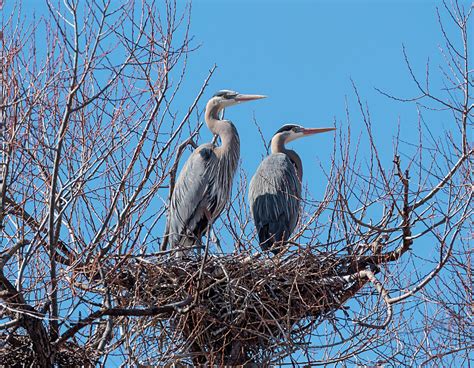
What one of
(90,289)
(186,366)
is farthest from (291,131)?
(90,289)

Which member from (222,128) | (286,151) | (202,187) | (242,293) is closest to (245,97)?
(222,128)

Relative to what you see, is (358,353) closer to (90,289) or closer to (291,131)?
(90,289)

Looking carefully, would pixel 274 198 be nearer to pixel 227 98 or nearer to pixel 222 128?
pixel 222 128

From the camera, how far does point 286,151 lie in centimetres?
800

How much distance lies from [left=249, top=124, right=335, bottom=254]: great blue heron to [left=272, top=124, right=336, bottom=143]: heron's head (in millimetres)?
466

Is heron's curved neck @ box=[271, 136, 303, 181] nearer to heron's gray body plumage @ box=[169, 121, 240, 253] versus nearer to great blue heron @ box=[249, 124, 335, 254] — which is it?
great blue heron @ box=[249, 124, 335, 254]

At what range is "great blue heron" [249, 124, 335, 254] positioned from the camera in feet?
23.3

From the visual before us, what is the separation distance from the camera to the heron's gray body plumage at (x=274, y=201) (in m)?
7.11

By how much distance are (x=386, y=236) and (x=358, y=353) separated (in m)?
0.68

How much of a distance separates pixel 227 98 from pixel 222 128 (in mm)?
313

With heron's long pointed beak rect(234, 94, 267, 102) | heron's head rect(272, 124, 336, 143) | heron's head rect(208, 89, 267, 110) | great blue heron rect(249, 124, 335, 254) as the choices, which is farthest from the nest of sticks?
heron's head rect(272, 124, 336, 143)

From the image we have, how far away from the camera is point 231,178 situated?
23.8 feet

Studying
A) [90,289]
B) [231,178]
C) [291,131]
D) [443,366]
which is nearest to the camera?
[90,289]

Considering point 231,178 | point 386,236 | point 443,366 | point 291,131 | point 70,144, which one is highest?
point 291,131
